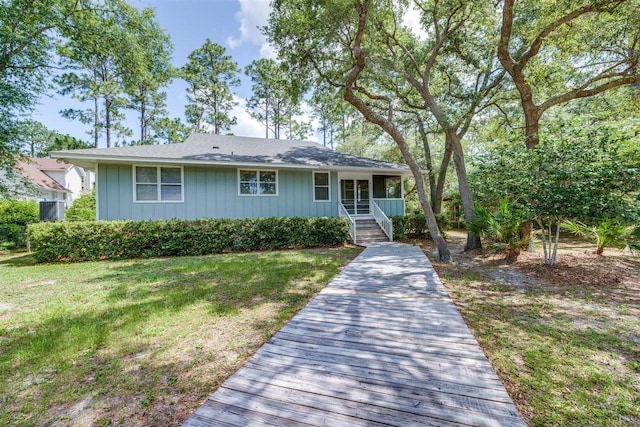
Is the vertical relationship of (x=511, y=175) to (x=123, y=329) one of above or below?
above

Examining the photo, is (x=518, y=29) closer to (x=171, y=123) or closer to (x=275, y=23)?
(x=275, y=23)

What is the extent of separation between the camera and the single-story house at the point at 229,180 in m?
9.41

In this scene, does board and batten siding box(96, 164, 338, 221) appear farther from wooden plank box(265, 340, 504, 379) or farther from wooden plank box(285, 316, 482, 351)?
wooden plank box(265, 340, 504, 379)

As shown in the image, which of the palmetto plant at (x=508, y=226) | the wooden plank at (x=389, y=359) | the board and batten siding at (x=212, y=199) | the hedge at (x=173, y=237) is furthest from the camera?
the board and batten siding at (x=212, y=199)

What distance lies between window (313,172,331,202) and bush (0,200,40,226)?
13237 millimetres

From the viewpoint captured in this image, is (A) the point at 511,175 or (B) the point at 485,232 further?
(B) the point at 485,232

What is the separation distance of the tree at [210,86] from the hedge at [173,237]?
1746 cm

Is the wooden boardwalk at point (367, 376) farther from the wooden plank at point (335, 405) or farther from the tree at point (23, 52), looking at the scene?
the tree at point (23, 52)

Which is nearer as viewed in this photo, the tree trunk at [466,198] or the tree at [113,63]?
the tree trunk at [466,198]

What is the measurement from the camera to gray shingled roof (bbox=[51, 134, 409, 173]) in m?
9.04

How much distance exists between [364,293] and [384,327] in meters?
1.32

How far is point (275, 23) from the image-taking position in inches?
354

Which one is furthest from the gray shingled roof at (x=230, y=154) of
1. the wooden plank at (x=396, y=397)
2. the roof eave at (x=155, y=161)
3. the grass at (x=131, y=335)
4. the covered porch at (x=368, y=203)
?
the wooden plank at (x=396, y=397)

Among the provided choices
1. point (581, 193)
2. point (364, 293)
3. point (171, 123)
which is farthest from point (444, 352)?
point (171, 123)
